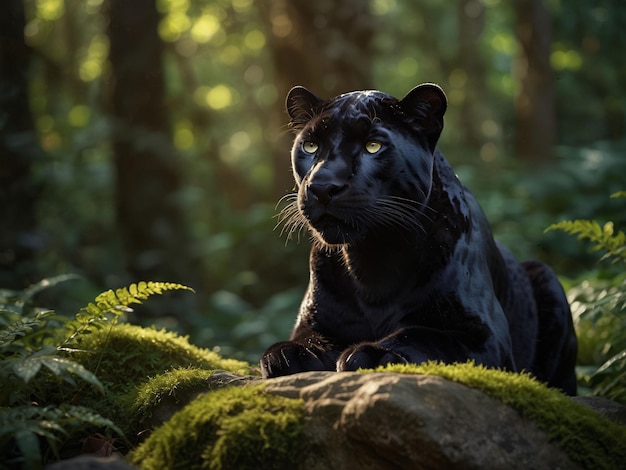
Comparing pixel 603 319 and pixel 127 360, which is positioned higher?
pixel 127 360

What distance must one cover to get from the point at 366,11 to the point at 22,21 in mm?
4527

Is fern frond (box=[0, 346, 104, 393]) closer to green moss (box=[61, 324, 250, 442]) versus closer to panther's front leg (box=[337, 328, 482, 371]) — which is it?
green moss (box=[61, 324, 250, 442])

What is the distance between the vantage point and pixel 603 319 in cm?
640

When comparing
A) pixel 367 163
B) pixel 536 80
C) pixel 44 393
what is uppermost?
pixel 536 80

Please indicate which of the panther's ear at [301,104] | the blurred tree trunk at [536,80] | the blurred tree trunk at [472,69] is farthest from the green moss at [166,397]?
the blurred tree trunk at [472,69]

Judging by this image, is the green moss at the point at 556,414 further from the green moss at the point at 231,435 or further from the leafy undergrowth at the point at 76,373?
the leafy undergrowth at the point at 76,373

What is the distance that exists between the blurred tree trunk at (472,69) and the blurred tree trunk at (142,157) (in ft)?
47.9

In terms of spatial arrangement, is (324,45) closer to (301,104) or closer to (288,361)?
(301,104)

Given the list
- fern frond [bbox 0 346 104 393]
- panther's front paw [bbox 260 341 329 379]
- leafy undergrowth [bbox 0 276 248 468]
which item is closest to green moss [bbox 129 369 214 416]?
leafy undergrowth [bbox 0 276 248 468]

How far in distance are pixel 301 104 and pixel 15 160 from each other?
17.5 ft

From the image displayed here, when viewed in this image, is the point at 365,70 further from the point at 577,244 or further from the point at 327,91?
the point at 577,244

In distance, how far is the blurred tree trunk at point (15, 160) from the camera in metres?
8.23

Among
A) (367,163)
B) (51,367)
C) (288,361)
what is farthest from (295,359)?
(51,367)

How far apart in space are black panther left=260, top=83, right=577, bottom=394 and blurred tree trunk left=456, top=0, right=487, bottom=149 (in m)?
19.1
